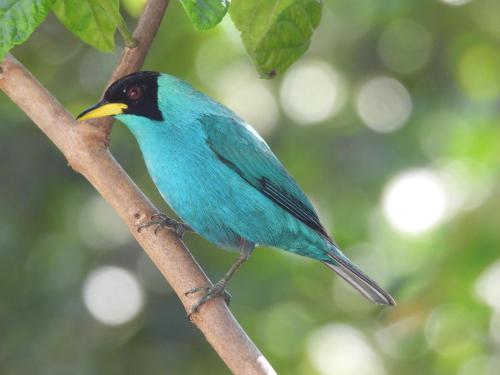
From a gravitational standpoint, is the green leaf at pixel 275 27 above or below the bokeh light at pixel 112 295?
below

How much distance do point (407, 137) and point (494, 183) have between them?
1.56 metres

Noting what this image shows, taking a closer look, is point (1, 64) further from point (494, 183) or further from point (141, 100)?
point (494, 183)

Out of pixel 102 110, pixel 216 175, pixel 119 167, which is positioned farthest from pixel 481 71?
pixel 119 167

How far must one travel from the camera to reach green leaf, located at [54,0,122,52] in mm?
3031

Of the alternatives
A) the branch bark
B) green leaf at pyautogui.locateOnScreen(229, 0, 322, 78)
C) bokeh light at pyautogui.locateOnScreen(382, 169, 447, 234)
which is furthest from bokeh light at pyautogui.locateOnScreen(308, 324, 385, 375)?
green leaf at pyautogui.locateOnScreen(229, 0, 322, 78)

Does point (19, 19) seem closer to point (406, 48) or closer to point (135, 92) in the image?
point (135, 92)

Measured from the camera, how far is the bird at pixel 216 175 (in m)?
4.18

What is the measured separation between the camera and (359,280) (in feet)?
14.8

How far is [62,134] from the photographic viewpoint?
3.48 m

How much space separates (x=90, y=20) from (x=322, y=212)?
3963 millimetres

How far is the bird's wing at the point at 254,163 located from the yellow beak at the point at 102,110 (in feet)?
1.46

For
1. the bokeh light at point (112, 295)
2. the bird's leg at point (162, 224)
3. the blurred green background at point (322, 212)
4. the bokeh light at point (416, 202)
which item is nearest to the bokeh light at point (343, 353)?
the blurred green background at point (322, 212)

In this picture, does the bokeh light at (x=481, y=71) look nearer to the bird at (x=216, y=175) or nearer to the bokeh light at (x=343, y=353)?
the bokeh light at (x=343, y=353)

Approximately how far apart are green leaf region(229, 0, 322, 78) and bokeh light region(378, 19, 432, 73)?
14.9ft
